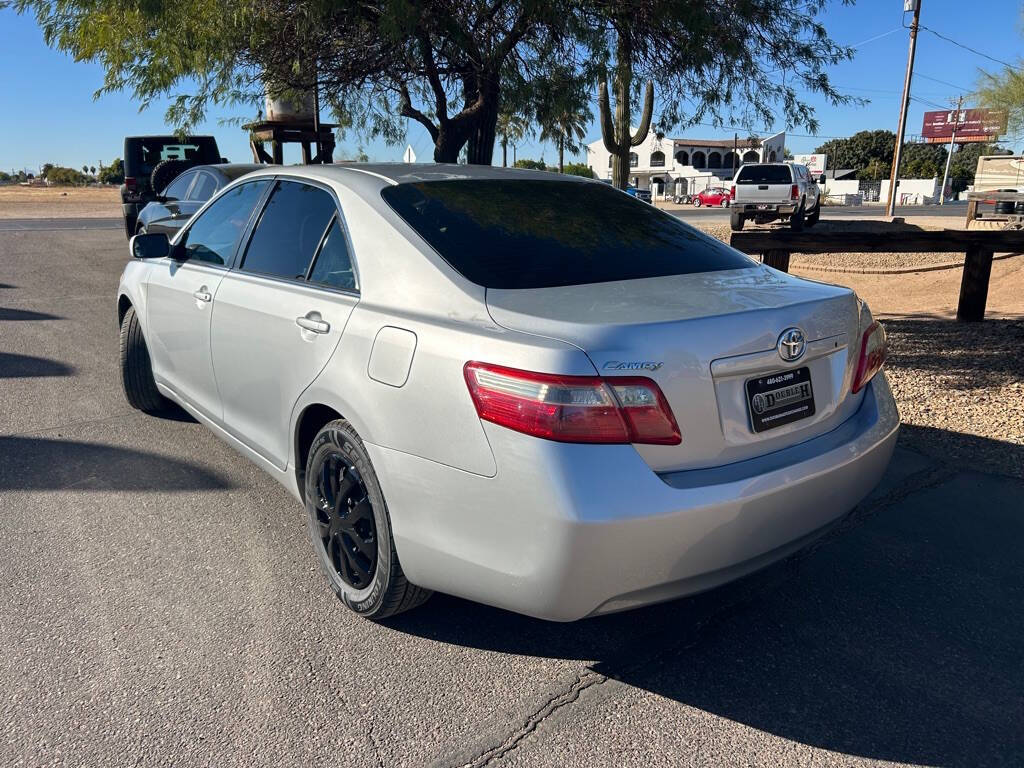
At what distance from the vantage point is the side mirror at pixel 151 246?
4.62m

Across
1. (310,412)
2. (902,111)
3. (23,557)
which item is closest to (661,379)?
(310,412)

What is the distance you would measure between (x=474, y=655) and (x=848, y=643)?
1317 mm

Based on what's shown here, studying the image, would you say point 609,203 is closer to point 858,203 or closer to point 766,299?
point 766,299

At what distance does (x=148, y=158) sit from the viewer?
49.1 ft

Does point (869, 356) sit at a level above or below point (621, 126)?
below

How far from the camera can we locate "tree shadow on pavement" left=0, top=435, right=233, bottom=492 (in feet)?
14.3

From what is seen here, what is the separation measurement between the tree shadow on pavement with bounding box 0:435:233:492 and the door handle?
1.53 metres

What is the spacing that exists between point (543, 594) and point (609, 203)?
206 cm

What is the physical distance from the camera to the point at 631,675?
110 inches

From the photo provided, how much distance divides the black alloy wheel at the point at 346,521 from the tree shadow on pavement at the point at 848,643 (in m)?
0.26

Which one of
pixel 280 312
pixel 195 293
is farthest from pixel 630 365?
pixel 195 293

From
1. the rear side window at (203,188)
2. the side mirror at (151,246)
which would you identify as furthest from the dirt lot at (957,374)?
the rear side window at (203,188)

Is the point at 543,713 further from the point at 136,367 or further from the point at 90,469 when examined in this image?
the point at 136,367

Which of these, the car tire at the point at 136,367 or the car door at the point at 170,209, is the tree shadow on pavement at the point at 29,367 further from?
the car door at the point at 170,209
